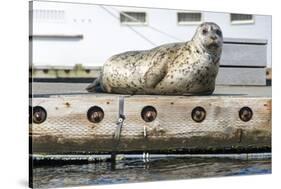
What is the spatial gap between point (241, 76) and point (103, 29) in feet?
5.18

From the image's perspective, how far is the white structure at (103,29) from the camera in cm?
619

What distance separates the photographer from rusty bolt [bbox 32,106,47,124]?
244 inches

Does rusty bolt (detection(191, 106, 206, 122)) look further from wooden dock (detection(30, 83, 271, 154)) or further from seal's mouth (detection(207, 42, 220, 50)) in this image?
seal's mouth (detection(207, 42, 220, 50))

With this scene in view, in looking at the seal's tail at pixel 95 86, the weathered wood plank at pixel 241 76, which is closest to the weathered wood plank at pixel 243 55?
the weathered wood plank at pixel 241 76

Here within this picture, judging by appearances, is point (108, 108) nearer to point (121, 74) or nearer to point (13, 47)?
point (121, 74)

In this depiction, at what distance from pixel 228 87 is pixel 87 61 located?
153 cm

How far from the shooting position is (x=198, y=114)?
7.00m

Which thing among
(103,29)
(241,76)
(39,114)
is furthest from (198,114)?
(39,114)

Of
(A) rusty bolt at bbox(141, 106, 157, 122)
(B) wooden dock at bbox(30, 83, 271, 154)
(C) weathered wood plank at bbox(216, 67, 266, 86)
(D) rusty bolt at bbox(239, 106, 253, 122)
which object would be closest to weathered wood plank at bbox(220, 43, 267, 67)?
(C) weathered wood plank at bbox(216, 67, 266, 86)

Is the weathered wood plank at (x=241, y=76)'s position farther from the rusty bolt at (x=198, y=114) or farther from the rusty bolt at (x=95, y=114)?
the rusty bolt at (x=95, y=114)

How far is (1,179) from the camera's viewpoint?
6082mm

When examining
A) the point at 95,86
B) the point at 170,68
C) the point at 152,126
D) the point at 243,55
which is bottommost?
the point at 152,126

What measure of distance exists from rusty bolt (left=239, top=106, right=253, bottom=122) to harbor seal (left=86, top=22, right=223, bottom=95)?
Result: 40 cm

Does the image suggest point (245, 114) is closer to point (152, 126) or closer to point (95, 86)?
point (152, 126)
